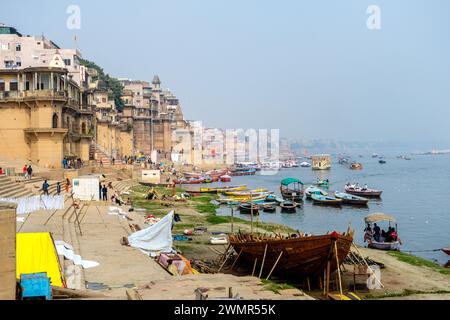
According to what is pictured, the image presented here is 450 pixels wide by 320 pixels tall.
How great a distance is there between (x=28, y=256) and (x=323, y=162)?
11792 cm

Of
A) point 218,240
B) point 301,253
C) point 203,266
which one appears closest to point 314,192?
point 218,240

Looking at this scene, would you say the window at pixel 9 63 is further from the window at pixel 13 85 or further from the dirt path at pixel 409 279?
the dirt path at pixel 409 279

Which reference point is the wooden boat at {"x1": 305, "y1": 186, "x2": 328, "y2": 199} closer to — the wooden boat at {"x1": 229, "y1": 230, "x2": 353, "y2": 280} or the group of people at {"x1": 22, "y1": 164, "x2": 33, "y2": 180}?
the group of people at {"x1": 22, "y1": 164, "x2": 33, "y2": 180}

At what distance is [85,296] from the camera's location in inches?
357

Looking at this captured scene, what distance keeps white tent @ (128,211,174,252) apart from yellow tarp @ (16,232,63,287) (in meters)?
5.90

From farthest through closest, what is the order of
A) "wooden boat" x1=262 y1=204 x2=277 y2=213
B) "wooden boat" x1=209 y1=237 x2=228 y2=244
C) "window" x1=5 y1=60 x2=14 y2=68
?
"wooden boat" x1=262 y1=204 x2=277 y2=213
"window" x1=5 y1=60 x2=14 y2=68
"wooden boat" x1=209 y1=237 x2=228 y2=244

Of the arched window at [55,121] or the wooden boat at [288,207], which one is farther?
the wooden boat at [288,207]

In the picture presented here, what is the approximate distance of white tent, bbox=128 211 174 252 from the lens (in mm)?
17781

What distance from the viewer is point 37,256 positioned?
450 inches

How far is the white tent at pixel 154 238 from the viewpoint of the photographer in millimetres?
17781

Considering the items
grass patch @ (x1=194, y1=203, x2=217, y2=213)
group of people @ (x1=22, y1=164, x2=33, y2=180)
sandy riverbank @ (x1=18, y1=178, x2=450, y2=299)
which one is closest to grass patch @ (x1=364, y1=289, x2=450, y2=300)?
sandy riverbank @ (x1=18, y1=178, x2=450, y2=299)

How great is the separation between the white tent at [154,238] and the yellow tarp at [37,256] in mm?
5899

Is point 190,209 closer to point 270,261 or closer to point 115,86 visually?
point 270,261

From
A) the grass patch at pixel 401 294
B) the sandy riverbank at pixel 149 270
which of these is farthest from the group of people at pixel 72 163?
the grass patch at pixel 401 294
